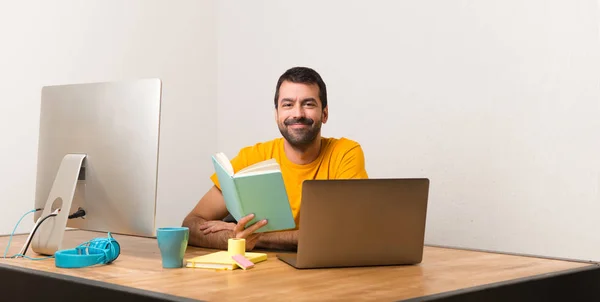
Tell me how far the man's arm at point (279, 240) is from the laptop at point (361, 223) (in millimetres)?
257

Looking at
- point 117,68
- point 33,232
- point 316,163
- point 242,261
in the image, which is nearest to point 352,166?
point 316,163

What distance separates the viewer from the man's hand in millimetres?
1816

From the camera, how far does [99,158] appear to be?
6.23 feet

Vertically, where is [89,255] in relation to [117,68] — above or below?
below

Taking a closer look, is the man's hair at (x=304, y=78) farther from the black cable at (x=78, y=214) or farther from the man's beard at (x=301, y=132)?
the black cable at (x=78, y=214)

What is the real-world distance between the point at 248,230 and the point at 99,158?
46cm

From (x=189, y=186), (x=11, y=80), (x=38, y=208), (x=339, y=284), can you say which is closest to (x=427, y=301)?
(x=339, y=284)

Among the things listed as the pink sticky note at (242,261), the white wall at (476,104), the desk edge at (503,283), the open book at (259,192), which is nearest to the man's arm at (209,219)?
the open book at (259,192)

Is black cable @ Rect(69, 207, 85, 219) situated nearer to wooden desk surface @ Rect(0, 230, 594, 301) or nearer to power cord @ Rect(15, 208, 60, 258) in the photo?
power cord @ Rect(15, 208, 60, 258)

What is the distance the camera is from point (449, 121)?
9.80 ft

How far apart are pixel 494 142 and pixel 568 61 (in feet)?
1.44

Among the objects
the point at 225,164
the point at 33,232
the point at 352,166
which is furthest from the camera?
the point at 352,166

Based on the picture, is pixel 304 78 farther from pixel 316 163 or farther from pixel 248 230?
pixel 248 230

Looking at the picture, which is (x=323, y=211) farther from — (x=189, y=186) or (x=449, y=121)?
(x=189, y=186)
